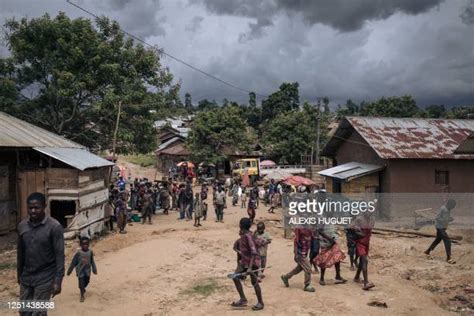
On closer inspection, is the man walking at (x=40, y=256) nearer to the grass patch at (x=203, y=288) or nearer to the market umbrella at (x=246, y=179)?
the grass patch at (x=203, y=288)

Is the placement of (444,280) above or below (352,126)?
below

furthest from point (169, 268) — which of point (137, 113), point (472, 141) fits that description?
point (137, 113)

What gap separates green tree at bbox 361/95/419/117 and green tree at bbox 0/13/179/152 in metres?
40.9

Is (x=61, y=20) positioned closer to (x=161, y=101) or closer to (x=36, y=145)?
(x=161, y=101)

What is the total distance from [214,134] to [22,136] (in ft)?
83.6

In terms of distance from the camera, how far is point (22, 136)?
13773mm

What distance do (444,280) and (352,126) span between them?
1293 centimetres

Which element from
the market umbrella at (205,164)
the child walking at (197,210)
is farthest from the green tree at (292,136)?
the child walking at (197,210)

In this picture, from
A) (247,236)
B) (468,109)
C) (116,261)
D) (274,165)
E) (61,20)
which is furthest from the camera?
(468,109)

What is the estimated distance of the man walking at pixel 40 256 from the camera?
5.21 m

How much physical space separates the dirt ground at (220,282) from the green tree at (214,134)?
Result: 23.9 meters

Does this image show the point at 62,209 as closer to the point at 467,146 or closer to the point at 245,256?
the point at 245,256

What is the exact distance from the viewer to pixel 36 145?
13.3 m

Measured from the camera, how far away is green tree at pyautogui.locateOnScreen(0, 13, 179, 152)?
2016cm
